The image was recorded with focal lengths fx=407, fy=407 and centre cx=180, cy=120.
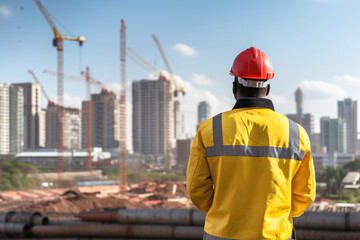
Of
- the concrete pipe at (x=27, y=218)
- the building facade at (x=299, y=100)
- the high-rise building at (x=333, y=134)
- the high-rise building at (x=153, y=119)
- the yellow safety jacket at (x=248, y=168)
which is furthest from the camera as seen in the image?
the building facade at (x=299, y=100)

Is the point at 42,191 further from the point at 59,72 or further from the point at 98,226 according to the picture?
the point at 98,226

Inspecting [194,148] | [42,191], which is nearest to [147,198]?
→ [42,191]

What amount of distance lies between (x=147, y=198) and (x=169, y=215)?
3060 cm

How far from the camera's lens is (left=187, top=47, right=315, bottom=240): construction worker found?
1668mm

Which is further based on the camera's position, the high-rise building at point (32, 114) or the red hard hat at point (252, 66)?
the high-rise building at point (32, 114)

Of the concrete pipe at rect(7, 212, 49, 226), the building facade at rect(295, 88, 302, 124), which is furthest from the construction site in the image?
the building facade at rect(295, 88, 302, 124)

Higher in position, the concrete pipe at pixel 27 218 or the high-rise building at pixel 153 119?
the high-rise building at pixel 153 119

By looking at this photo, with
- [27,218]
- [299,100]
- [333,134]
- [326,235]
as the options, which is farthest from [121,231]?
[299,100]

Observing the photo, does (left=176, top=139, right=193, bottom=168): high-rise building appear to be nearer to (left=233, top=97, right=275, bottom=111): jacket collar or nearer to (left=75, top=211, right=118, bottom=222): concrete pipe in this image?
(left=75, top=211, right=118, bottom=222): concrete pipe

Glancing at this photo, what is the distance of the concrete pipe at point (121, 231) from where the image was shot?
14.0ft

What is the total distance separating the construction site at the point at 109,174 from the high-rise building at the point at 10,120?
599mm

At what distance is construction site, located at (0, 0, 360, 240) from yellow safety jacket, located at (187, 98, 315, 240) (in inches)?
98.5

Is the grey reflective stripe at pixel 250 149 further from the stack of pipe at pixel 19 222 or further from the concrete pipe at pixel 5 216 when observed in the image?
the concrete pipe at pixel 5 216

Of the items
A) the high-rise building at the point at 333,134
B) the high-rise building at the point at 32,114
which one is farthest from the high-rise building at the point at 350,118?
the high-rise building at the point at 32,114
